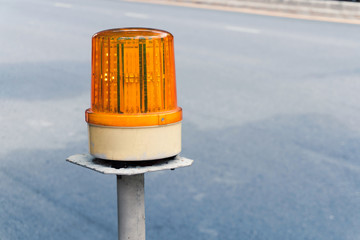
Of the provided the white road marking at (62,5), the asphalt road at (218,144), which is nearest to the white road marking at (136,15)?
the white road marking at (62,5)

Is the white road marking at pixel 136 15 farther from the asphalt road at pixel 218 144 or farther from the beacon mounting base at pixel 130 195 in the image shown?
the beacon mounting base at pixel 130 195


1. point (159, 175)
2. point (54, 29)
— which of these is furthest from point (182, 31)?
point (159, 175)

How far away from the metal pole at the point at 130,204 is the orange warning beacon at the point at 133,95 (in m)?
0.11

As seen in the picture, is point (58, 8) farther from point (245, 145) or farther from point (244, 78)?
point (245, 145)

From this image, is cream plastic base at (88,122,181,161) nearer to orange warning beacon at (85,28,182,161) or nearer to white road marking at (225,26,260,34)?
orange warning beacon at (85,28,182,161)

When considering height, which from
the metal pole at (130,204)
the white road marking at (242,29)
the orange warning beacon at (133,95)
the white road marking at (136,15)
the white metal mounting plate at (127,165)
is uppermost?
the orange warning beacon at (133,95)

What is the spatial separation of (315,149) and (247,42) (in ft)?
21.7

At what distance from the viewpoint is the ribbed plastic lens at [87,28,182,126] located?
2168mm

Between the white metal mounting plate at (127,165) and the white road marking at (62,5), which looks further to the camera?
the white road marking at (62,5)

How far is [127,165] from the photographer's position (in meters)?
2.19

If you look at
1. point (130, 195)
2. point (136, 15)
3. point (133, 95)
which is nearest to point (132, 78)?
point (133, 95)

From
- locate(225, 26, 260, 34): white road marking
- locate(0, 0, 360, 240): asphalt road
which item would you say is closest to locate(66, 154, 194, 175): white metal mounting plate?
locate(0, 0, 360, 240): asphalt road

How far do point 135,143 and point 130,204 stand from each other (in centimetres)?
23

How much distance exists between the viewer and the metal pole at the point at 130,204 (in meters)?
2.25
